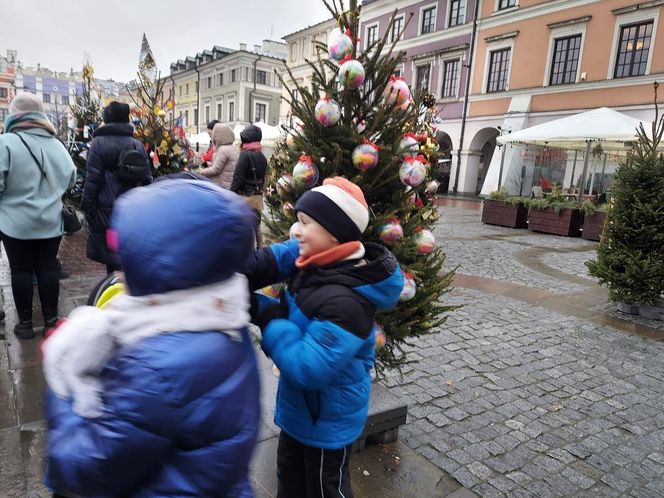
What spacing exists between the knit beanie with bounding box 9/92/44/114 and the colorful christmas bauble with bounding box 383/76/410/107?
2.83 metres

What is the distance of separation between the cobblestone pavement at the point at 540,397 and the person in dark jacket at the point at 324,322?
123 centimetres

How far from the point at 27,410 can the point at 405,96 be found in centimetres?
301

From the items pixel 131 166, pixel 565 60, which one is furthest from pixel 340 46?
pixel 565 60

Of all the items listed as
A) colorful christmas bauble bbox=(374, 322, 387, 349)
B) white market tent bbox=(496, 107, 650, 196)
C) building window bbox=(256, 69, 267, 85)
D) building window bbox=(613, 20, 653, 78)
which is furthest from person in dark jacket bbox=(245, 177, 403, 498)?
building window bbox=(256, 69, 267, 85)

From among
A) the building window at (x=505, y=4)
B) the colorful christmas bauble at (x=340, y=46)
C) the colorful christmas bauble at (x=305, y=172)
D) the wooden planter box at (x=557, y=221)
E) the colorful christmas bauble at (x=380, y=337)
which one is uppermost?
the building window at (x=505, y=4)

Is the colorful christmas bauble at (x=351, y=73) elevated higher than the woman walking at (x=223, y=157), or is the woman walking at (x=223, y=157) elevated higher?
the colorful christmas bauble at (x=351, y=73)

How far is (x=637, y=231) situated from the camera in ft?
19.1

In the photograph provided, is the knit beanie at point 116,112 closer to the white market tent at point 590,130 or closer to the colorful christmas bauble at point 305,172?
the colorful christmas bauble at point 305,172

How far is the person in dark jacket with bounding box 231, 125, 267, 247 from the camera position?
5.92 metres

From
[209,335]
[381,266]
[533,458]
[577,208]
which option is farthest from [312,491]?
[577,208]

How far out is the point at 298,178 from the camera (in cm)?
249

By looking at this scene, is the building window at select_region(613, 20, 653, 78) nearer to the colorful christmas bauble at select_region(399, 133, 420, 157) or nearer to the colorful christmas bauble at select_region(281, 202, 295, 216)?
the colorful christmas bauble at select_region(399, 133, 420, 157)

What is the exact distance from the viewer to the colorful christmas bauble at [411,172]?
2510mm

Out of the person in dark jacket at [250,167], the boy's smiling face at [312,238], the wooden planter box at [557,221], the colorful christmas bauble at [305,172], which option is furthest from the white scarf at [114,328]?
the wooden planter box at [557,221]
